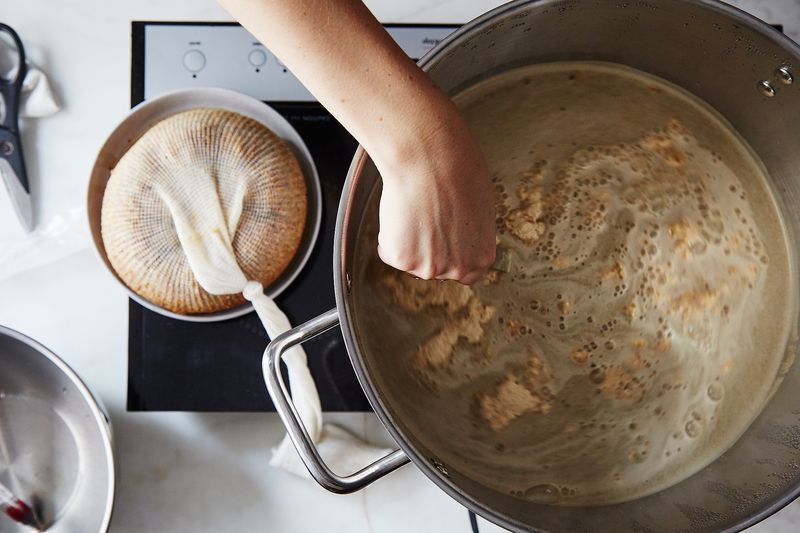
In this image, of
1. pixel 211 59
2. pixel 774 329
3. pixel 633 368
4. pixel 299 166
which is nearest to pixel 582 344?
pixel 633 368

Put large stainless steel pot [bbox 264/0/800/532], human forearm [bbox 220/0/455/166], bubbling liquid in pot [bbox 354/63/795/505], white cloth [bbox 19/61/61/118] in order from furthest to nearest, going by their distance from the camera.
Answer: white cloth [bbox 19/61/61/118] → bubbling liquid in pot [bbox 354/63/795/505] → large stainless steel pot [bbox 264/0/800/532] → human forearm [bbox 220/0/455/166]

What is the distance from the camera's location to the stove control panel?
2.22ft

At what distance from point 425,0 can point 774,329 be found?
0.47 meters

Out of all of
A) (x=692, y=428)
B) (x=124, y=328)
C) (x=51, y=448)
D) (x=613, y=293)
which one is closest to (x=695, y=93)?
(x=613, y=293)

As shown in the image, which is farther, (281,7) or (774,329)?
(774,329)

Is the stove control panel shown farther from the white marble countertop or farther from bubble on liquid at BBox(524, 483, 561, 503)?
bubble on liquid at BBox(524, 483, 561, 503)

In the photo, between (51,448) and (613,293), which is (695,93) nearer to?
(613,293)

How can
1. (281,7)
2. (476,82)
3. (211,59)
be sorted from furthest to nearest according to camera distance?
(211,59) < (476,82) < (281,7)

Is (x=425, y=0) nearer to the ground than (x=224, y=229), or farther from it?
farther from it

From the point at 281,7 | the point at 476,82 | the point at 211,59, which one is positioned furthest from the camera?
the point at 211,59

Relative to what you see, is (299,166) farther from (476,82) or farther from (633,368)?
(633,368)

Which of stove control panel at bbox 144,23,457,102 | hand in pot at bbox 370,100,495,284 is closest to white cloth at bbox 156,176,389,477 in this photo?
stove control panel at bbox 144,23,457,102

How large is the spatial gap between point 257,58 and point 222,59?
36 mm

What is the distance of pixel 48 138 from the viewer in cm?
72
